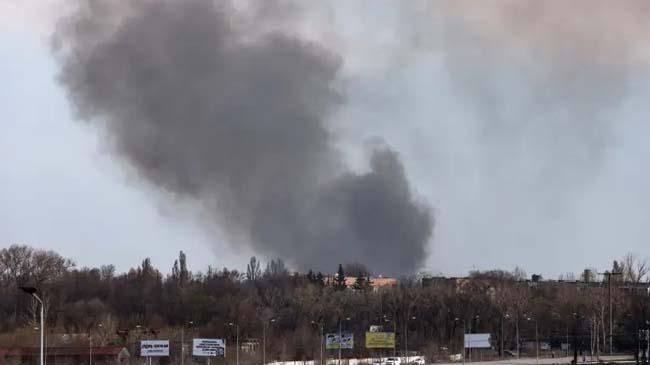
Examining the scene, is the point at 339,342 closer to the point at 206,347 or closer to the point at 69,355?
the point at 206,347

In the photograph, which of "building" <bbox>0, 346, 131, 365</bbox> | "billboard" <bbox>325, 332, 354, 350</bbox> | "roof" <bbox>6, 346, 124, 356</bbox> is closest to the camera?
"building" <bbox>0, 346, 131, 365</bbox>

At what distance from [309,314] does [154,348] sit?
52.5m

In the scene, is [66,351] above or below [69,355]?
above

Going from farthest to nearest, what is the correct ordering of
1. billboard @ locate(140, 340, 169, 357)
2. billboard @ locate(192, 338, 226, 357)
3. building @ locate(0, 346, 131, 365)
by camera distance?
building @ locate(0, 346, 131, 365)
billboard @ locate(192, 338, 226, 357)
billboard @ locate(140, 340, 169, 357)

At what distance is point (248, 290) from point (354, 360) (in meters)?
68.7

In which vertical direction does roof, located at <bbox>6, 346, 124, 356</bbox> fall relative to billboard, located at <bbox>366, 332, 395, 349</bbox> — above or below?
below

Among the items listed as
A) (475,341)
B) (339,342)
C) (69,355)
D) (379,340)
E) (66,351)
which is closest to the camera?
(339,342)

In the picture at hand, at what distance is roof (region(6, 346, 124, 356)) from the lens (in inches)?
3477

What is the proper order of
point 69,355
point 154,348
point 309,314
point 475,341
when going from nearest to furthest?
point 154,348 < point 69,355 < point 475,341 < point 309,314

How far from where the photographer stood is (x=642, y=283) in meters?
182

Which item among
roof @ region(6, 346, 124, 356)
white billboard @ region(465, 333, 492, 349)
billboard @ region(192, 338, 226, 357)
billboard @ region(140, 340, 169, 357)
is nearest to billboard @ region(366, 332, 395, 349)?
white billboard @ region(465, 333, 492, 349)

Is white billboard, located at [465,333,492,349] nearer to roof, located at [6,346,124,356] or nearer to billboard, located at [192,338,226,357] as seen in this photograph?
billboard, located at [192,338,226,357]

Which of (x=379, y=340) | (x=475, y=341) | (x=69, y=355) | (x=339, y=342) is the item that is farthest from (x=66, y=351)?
(x=475, y=341)

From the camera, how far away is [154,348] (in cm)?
8344
